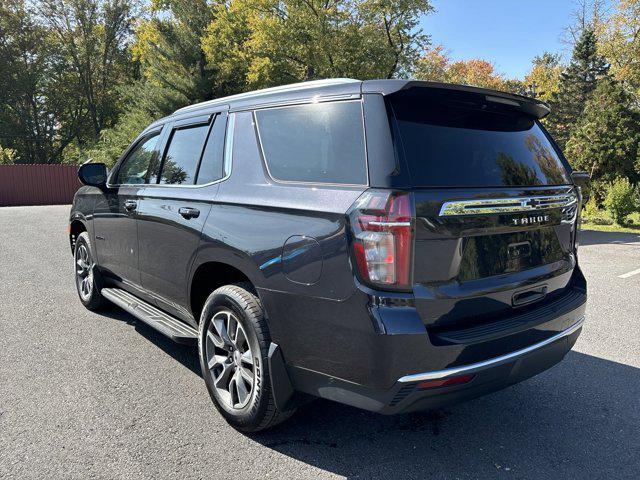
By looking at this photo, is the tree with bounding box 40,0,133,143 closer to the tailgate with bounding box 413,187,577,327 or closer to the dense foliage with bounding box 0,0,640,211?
the dense foliage with bounding box 0,0,640,211

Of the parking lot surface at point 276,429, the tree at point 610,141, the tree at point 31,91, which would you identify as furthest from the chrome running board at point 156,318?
the tree at point 31,91

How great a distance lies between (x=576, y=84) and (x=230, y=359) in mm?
45347

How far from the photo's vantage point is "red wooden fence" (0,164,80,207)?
28.2 m

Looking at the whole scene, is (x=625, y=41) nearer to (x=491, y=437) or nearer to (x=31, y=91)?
(x=491, y=437)

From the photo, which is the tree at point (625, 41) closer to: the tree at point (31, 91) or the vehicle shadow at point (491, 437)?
the vehicle shadow at point (491, 437)

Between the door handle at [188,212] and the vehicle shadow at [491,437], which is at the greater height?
the door handle at [188,212]

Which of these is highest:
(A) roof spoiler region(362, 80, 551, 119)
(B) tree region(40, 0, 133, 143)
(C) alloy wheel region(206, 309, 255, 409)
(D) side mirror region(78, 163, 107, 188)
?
(B) tree region(40, 0, 133, 143)

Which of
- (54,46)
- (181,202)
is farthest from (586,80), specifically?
(181,202)

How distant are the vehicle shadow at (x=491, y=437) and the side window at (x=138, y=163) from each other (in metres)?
2.39

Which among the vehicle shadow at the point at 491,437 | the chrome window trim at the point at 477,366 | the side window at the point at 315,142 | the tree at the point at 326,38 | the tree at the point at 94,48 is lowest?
the vehicle shadow at the point at 491,437

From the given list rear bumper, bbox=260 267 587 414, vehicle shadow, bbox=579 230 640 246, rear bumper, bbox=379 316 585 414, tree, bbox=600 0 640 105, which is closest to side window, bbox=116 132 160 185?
rear bumper, bbox=260 267 587 414

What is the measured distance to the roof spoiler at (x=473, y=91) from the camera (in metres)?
2.33

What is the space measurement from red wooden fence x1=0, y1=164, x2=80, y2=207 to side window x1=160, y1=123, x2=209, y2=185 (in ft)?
92.7

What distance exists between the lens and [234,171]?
2.99m
